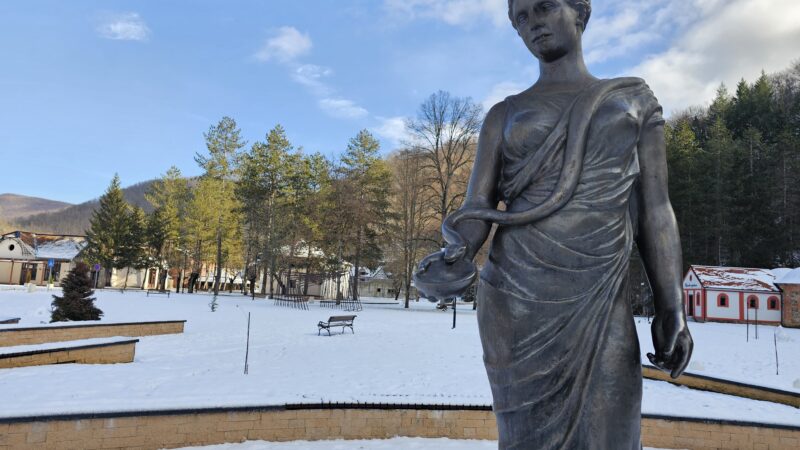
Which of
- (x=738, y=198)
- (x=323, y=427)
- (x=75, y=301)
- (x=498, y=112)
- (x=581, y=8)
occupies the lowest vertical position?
(x=323, y=427)

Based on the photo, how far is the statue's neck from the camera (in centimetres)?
246

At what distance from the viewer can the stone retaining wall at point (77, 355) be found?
9.79m

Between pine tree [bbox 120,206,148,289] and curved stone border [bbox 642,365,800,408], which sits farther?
pine tree [bbox 120,206,148,289]

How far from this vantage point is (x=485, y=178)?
2402 millimetres

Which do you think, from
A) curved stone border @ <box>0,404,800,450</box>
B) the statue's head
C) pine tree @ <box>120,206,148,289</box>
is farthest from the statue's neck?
pine tree @ <box>120,206,148,289</box>

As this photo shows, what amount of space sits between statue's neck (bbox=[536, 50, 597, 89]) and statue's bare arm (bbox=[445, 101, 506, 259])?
0.91 feet

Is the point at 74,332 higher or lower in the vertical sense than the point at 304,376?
higher

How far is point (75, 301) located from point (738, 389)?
1856 centimetres

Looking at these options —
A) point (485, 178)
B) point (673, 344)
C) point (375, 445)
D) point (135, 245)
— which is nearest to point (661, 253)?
point (673, 344)

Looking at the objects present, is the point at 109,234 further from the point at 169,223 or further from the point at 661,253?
the point at 661,253

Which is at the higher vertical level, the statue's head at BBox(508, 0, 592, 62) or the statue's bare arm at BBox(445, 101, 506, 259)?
the statue's head at BBox(508, 0, 592, 62)

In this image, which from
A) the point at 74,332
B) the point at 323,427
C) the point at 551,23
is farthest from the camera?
the point at 74,332

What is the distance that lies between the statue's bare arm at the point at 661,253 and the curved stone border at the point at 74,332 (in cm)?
1476

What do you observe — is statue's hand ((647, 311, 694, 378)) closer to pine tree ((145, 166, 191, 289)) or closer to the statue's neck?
the statue's neck
